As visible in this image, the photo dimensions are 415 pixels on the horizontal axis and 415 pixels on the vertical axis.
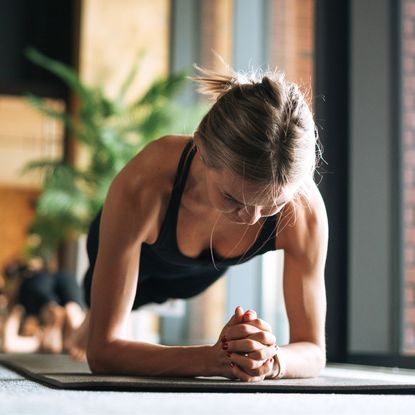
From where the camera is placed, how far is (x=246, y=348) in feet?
5.08

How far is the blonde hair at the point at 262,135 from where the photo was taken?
146 centimetres

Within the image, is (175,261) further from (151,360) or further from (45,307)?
(45,307)

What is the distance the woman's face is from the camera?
1480 millimetres

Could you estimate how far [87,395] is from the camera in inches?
53.8

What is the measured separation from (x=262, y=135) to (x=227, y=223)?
43cm

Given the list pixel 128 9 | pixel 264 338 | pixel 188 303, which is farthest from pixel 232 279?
pixel 264 338

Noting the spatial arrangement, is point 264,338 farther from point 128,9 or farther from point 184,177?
point 128,9

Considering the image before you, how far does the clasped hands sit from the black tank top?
29cm

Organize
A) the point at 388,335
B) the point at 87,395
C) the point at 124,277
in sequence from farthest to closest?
the point at 388,335, the point at 124,277, the point at 87,395

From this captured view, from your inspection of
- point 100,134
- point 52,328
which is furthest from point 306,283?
point 52,328

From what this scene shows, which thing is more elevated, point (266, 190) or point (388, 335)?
point (266, 190)

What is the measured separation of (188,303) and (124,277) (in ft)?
15.0

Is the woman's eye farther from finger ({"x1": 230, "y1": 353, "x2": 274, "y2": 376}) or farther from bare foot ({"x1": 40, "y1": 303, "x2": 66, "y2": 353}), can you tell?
bare foot ({"x1": 40, "y1": 303, "x2": 66, "y2": 353})

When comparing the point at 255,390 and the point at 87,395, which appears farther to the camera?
A: the point at 255,390
